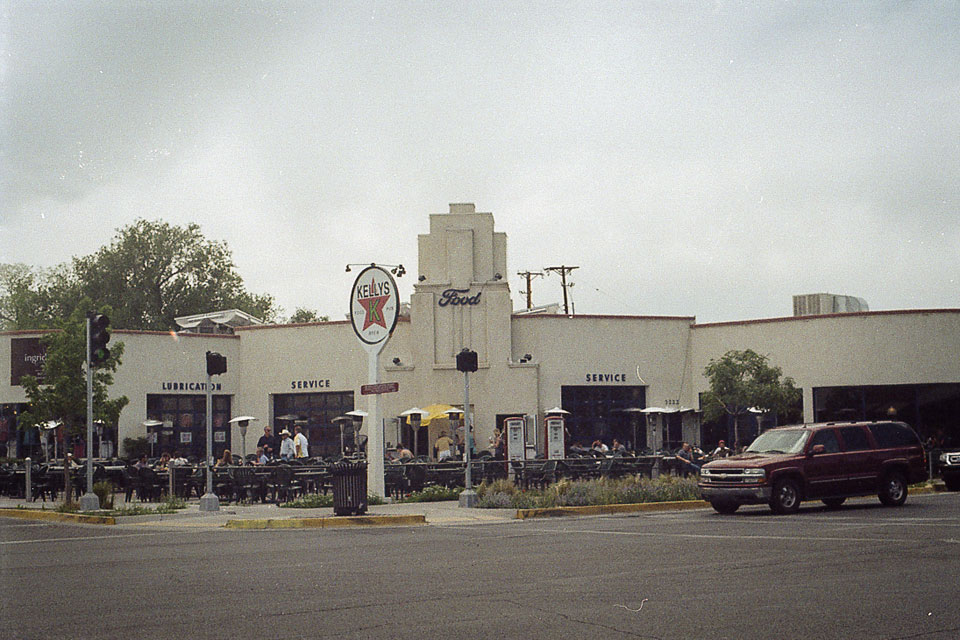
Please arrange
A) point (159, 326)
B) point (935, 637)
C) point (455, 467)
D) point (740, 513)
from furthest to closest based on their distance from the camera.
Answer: point (159, 326), point (455, 467), point (740, 513), point (935, 637)

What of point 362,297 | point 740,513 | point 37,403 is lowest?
point 740,513

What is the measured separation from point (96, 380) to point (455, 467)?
9.08 metres

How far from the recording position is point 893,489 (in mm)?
21438

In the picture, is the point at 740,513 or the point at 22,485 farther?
the point at 22,485

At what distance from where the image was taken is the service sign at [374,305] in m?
25.9

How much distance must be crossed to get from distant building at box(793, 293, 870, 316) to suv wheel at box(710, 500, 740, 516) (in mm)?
29874

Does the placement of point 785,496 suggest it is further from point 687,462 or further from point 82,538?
point 82,538

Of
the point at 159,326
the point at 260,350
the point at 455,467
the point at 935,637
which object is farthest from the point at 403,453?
the point at 159,326

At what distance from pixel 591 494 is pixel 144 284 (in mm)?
58975

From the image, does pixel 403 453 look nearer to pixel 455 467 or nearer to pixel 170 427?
pixel 455 467

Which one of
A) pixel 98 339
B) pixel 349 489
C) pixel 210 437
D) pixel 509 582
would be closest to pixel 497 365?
pixel 210 437

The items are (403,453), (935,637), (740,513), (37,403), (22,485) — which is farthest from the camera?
(403,453)

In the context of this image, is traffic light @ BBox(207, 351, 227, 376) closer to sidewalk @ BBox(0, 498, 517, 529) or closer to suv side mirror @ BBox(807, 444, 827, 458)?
sidewalk @ BBox(0, 498, 517, 529)

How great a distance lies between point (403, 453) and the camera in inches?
1337
